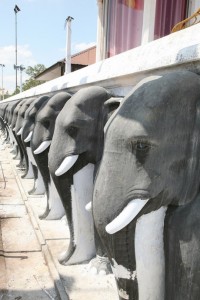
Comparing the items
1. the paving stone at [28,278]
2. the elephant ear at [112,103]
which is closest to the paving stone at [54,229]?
the paving stone at [28,278]

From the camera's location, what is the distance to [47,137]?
13.3ft

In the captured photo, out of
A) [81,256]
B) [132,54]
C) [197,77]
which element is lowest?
[81,256]

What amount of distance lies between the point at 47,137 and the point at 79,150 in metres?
1.26

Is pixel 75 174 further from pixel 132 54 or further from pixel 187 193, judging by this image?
pixel 187 193

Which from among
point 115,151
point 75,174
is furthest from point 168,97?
point 75,174

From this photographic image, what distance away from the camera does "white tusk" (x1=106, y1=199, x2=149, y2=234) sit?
151 centimetres

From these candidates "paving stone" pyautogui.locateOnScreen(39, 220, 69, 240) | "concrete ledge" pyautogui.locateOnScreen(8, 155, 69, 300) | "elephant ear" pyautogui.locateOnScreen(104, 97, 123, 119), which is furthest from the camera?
"paving stone" pyautogui.locateOnScreen(39, 220, 69, 240)

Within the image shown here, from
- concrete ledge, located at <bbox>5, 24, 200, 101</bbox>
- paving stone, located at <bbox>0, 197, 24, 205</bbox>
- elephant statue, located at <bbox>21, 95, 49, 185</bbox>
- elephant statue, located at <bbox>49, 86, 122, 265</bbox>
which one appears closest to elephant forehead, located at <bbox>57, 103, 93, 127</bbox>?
elephant statue, located at <bbox>49, 86, 122, 265</bbox>

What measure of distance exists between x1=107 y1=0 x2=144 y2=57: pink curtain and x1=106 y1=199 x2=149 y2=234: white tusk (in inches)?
253

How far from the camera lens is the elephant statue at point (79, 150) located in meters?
2.80

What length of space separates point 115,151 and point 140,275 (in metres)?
0.54

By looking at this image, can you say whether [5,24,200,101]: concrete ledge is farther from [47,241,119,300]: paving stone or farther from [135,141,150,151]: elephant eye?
[47,241,119,300]: paving stone

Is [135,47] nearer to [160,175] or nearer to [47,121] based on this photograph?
[47,121]

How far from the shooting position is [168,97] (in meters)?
1.51
